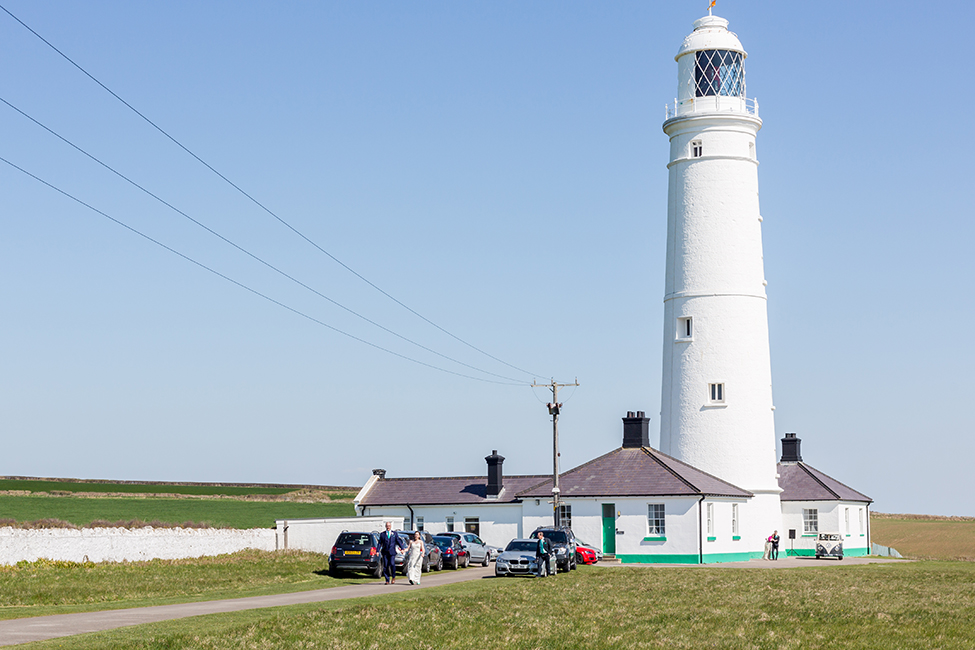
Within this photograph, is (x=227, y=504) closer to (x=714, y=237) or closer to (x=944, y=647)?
(x=714, y=237)

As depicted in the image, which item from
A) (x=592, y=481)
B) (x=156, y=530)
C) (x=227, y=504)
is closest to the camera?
(x=156, y=530)

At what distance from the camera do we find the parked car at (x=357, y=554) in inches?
1435

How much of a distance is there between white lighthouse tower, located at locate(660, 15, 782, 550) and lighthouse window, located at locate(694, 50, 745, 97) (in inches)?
1.8

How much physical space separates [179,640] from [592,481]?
3407cm

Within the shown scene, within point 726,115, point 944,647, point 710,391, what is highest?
point 726,115

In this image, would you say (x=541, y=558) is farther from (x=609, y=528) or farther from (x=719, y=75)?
(x=719, y=75)

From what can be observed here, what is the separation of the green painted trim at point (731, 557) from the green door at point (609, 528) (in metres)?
4.04

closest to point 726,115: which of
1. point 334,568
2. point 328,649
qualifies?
point 334,568

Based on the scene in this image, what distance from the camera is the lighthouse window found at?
53.0m

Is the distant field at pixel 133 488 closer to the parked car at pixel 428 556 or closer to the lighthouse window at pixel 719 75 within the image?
the parked car at pixel 428 556

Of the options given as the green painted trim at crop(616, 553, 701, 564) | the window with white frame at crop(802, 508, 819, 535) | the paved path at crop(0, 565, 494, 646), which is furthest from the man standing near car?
the window with white frame at crop(802, 508, 819, 535)

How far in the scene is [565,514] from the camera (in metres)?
51.3

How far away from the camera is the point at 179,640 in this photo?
1905 cm

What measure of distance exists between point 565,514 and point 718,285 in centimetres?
1245
